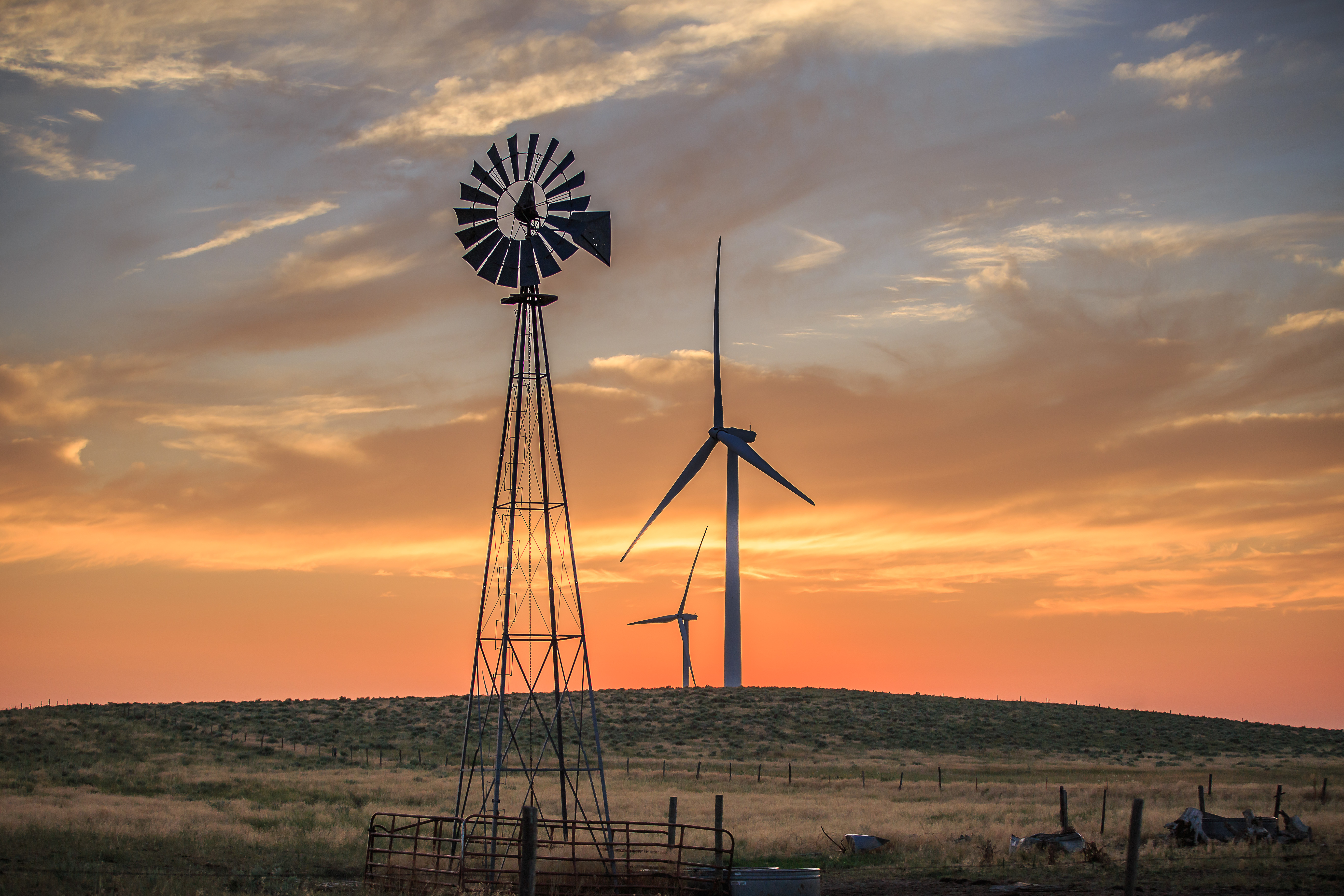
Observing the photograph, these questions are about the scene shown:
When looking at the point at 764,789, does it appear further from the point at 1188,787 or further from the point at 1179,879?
the point at 1179,879

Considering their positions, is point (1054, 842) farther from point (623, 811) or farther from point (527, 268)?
point (527, 268)

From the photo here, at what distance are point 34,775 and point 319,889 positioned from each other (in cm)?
3114

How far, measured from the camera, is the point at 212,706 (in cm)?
8712

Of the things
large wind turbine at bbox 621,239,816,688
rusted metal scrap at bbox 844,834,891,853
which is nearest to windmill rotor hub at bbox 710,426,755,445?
large wind turbine at bbox 621,239,816,688

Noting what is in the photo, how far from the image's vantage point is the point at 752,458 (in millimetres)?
67500

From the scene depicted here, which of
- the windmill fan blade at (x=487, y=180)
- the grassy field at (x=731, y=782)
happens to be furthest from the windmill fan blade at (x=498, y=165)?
the grassy field at (x=731, y=782)

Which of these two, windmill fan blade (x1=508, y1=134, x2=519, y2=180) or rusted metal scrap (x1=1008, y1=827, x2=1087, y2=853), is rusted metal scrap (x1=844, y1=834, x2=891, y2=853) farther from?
windmill fan blade (x1=508, y1=134, x2=519, y2=180)

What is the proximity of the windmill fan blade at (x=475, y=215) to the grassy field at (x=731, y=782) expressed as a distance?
1520cm

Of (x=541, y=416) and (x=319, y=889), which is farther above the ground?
(x=541, y=416)

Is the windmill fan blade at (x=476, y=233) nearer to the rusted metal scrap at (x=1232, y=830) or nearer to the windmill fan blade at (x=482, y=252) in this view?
the windmill fan blade at (x=482, y=252)

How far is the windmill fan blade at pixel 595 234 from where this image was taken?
91.2ft

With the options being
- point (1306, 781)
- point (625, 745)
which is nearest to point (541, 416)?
point (1306, 781)

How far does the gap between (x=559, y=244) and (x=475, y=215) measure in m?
2.20

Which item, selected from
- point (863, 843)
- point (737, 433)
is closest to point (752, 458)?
point (737, 433)
